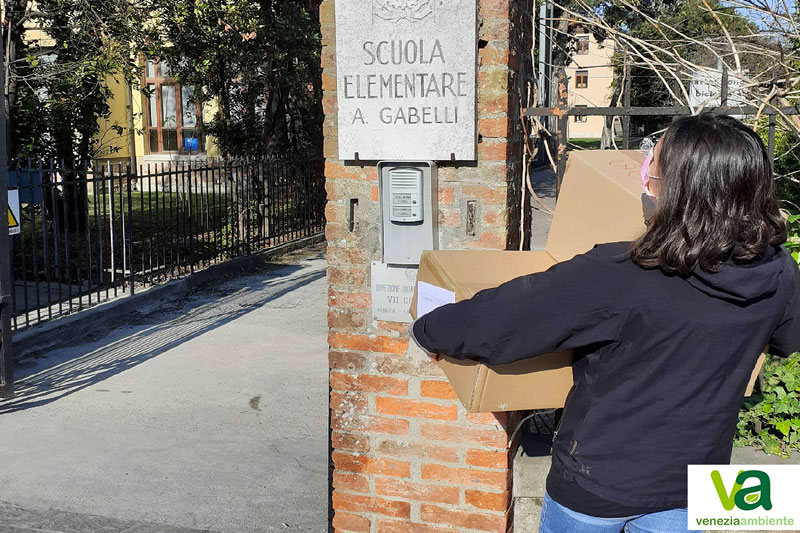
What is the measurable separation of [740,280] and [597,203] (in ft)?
2.24

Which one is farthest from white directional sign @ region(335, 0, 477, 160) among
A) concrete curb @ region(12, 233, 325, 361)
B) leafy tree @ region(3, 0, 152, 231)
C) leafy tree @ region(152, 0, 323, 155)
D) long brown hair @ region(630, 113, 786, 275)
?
leafy tree @ region(152, 0, 323, 155)

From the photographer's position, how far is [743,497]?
260 centimetres

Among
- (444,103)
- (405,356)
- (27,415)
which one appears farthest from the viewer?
(27,415)

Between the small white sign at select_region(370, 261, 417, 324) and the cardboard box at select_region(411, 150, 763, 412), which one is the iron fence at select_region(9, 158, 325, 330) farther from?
the cardboard box at select_region(411, 150, 763, 412)

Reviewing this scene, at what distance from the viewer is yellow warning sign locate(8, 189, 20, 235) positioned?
6.37 meters

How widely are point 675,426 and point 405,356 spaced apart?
1.39 meters

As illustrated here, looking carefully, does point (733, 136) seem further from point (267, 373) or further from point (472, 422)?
point (267, 373)

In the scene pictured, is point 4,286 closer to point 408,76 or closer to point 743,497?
point 408,76

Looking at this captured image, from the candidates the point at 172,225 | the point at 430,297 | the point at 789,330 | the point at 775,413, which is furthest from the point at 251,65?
the point at 789,330

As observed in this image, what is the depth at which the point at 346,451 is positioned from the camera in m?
3.37

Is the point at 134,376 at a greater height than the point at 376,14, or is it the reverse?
the point at 376,14

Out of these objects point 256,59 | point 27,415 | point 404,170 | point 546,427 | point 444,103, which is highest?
point 256,59

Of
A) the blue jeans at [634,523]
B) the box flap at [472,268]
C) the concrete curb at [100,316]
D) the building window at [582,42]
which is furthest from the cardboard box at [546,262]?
the concrete curb at [100,316]

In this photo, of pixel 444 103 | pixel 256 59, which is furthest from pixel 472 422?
pixel 256 59
